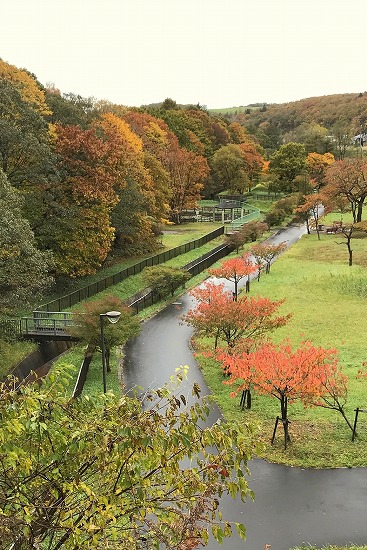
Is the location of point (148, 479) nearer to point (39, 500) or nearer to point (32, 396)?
point (39, 500)

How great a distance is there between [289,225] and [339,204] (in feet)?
30.7

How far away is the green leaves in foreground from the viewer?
4516mm

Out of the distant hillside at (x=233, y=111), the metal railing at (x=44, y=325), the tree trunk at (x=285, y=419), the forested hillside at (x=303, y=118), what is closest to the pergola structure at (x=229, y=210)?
the metal railing at (x=44, y=325)

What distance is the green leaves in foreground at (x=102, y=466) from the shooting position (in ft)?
14.8

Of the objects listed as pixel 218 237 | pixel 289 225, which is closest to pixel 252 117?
pixel 289 225

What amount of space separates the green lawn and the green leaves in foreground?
83 cm

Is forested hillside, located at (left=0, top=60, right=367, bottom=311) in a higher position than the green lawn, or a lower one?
higher

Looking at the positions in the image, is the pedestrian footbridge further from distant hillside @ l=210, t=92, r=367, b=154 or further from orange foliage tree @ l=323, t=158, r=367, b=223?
distant hillside @ l=210, t=92, r=367, b=154

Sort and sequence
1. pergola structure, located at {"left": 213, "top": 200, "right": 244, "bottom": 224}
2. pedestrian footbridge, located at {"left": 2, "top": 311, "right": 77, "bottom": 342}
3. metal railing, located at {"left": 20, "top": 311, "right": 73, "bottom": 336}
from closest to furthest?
pedestrian footbridge, located at {"left": 2, "top": 311, "right": 77, "bottom": 342} < metal railing, located at {"left": 20, "top": 311, "right": 73, "bottom": 336} < pergola structure, located at {"left": 213, "top": 200, "right": 244, "bottom": 224}

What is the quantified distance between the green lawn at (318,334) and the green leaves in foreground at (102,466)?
0.83m

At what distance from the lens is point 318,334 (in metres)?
23.0

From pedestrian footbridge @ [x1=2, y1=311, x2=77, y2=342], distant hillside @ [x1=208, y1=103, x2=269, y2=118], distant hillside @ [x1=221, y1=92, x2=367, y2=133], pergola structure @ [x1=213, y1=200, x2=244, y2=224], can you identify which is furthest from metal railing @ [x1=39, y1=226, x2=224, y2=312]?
distant hillside @ [x1=208, y1=103, x2=269, y2=118]

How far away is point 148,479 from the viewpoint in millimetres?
5094

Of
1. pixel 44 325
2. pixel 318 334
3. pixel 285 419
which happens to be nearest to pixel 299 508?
pixel 285 419
